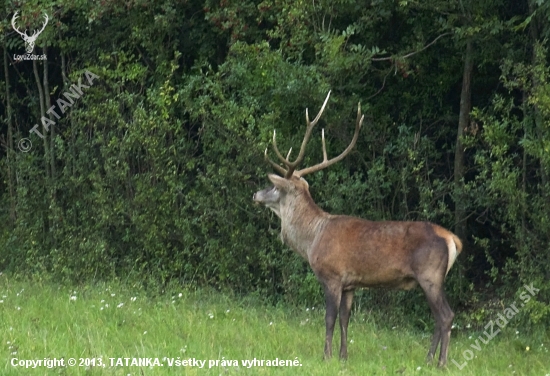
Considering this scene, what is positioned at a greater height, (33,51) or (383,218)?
(33,51)

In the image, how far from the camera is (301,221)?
942 cm

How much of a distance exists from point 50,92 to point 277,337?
24.1 ft

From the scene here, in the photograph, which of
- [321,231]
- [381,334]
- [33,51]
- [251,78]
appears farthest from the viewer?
[33,51]

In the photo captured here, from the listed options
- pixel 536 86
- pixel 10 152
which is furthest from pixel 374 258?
pixel 10 152

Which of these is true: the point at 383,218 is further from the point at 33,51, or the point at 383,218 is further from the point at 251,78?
the point at 33,51

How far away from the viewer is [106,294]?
36.1 feet

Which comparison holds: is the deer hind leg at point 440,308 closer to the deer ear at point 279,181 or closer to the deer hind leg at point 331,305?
the deer hind leg at point 331,305

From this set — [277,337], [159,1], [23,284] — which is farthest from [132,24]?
[277,337]

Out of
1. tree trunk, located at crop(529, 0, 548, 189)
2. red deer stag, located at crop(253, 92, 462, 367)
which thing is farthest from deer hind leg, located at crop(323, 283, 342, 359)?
tree trunk, located at crop(529, 0, 548, 189)

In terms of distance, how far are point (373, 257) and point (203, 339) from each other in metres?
1.70

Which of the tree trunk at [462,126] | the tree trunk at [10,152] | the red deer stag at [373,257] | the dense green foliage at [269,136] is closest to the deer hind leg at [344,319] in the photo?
the red deer stag at [373,257]

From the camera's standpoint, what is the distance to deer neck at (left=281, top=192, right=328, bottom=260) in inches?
367

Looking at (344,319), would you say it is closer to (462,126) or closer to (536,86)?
(536,86)

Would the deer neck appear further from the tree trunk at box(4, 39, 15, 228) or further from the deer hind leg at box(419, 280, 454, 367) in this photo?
the tree trunk at box(4, 39, 15, 228)
